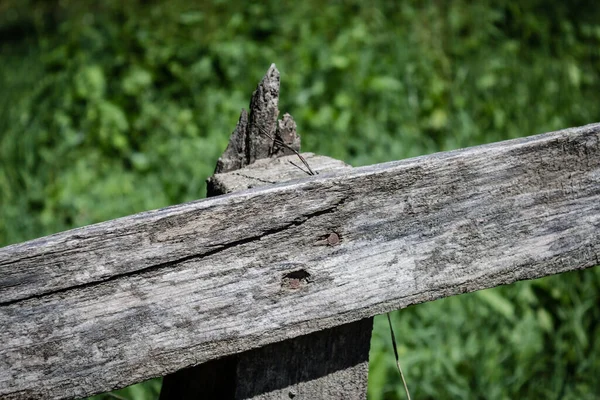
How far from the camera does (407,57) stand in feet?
16.2

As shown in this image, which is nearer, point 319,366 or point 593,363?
point 319,366

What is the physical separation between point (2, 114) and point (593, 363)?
407 cm

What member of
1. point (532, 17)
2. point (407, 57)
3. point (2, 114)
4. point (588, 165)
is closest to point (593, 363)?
point (588, 165)

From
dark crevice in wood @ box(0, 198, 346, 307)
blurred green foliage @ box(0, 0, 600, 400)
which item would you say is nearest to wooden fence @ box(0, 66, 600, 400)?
dark crevice in wood @ box(0, 198, 346, 307)

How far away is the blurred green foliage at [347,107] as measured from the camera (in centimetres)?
299

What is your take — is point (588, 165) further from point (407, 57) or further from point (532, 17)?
point (532, 17)

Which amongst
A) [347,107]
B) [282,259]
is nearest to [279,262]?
[282,259]

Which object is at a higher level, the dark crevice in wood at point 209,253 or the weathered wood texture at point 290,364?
the dark crevice in wood at point 209,253

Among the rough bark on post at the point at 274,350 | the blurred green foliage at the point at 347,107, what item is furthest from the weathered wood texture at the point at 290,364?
the blurred green foliage at the point at 347,107

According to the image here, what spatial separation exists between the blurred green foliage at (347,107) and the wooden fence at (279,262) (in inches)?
67.8

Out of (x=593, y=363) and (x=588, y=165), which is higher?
(x=588, y=165)

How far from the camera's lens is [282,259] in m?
1.04

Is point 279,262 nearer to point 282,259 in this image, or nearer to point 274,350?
point 282,259

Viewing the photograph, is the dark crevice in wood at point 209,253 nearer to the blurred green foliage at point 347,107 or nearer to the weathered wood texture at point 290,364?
the weathered wood texture at point 290,364
